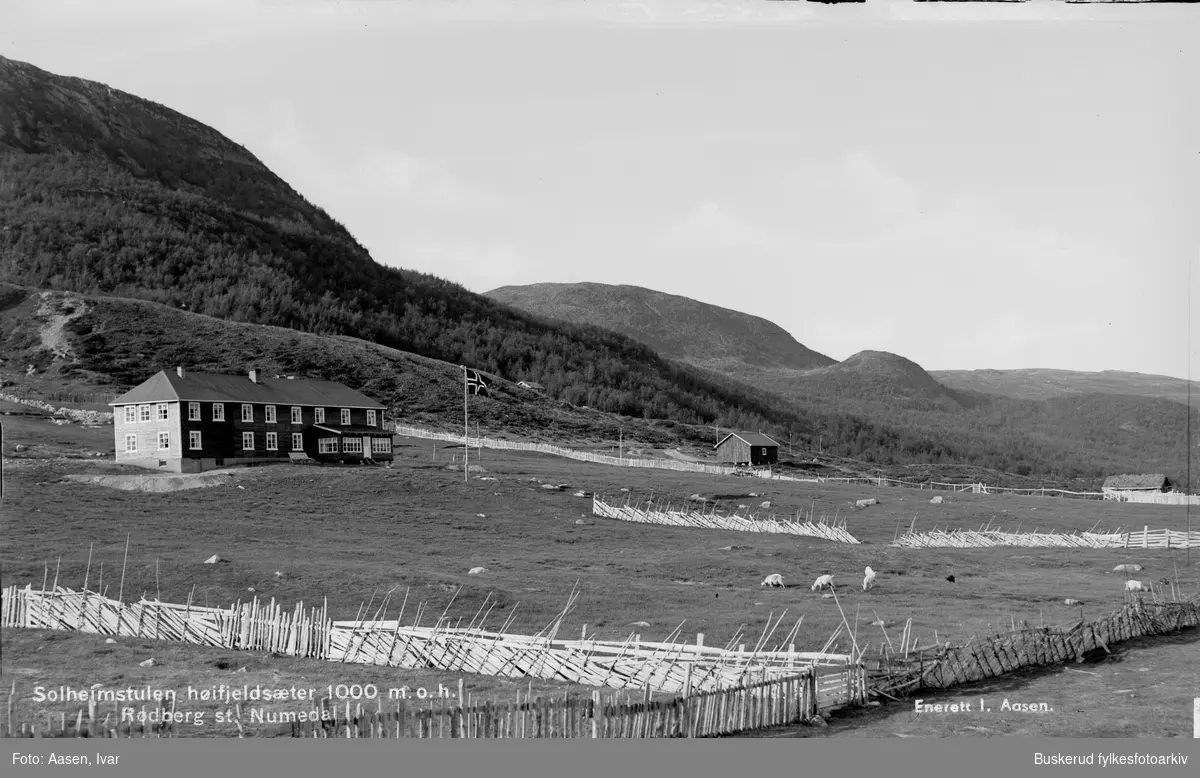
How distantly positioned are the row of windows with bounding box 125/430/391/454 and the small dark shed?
60642 millimetres

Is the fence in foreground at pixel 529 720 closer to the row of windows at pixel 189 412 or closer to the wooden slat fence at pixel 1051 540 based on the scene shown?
the wooden slat fence at pixel 1051 540

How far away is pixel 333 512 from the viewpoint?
181 feet

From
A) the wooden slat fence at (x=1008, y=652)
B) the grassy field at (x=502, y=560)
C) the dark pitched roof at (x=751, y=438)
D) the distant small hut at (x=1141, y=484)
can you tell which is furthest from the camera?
the dark pitched roof at (x=751, y=438)

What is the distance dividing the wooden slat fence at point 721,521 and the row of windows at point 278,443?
22564mm

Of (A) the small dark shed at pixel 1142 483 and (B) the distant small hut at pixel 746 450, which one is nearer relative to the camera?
(A) the small dark shed at pixel 1142 483

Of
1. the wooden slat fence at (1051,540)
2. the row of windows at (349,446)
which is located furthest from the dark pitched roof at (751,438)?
the wooden slat fence at (1051,540)

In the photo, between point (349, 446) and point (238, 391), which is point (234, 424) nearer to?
point (238, 391)

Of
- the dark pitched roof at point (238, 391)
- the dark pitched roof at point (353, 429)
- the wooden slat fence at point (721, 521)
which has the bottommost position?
the wooden slat fence at point (721, 521)

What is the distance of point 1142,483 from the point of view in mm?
95188

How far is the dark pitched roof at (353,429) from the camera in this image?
7756cm

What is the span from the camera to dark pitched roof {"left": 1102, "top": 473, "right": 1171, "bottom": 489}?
310 feet

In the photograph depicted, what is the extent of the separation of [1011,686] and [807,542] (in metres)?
31.2

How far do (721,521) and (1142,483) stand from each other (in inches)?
2056

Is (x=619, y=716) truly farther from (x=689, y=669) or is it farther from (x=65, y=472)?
(x=65, y=472)
